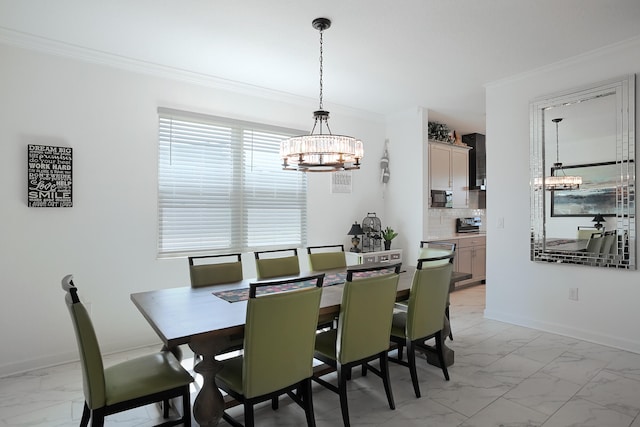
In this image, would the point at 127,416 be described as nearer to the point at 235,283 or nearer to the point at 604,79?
the point at 235,283

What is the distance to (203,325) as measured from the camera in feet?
6.18

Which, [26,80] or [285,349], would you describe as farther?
[26,80]

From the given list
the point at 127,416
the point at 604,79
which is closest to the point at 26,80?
the point at 127,416

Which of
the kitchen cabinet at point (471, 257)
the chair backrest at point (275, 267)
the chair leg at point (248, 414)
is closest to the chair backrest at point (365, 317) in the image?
the chair leg at point (248, 414)

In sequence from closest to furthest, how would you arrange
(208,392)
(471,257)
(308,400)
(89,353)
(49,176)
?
(89,353) < (208,392) < (308,400) < (49,176) < (471,257)

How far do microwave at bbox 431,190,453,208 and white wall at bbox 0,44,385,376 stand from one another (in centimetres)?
353

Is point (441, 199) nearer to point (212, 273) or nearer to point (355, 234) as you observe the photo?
point (355, 234)

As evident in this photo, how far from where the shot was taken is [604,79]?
3486mm

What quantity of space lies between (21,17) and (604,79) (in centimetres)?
493

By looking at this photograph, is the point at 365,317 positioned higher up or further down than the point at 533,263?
further down

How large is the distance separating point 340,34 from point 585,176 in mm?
2680

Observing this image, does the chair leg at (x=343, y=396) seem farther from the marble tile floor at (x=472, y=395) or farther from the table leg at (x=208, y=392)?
the table leg at (x=208, y=392)

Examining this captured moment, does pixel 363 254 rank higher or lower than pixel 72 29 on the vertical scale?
lower

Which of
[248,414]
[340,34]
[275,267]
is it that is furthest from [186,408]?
[340,34]
